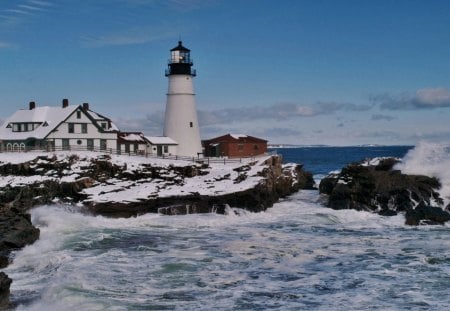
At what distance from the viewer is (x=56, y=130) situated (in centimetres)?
4609

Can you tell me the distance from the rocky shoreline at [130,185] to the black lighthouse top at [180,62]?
1034 centimetres

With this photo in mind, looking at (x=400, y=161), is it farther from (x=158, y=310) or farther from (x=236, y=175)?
(x=158, y=310)

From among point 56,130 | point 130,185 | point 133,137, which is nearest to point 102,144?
point 133,137

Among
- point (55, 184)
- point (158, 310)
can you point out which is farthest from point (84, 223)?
point (158, 310)

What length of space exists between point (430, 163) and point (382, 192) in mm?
10578

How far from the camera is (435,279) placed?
63.1 ft

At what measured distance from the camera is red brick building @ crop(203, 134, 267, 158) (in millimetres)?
52406

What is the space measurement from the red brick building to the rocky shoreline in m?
8.93

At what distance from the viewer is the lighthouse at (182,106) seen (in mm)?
49531

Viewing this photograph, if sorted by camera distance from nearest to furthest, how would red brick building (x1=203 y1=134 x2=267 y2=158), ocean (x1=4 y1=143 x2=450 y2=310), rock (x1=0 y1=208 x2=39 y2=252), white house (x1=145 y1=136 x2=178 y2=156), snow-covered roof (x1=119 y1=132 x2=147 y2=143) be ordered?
ocean (x1=4 y1=143 x2=450 y2=310), rock (x1=0 y1=208 x2=39 y2=252), white house (x1=145 y1=136 x2=178 y2=156), snow-covered roof (x1=119 y1=132 x2=147 y2=143), red brick building (x1=203 y1=134 x2=267 y2=158)

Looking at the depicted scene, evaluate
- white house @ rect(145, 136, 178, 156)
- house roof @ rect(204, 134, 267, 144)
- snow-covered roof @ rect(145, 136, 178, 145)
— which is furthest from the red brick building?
snow-covered roof @ rect(145, 136, 178, 145)

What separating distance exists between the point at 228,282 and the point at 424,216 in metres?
17.7

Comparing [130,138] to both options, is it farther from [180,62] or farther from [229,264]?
[229,264]

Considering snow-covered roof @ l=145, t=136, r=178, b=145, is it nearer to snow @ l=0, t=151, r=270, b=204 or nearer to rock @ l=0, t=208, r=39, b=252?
snow @ l=0, t=151, r=270, b=204
